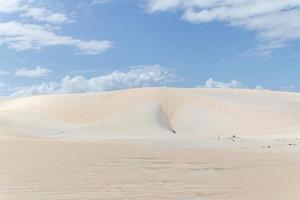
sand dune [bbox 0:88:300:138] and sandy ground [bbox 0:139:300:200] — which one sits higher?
sand dune [bbox 0:88:300:138]

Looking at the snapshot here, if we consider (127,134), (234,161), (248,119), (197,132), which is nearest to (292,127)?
(248,119)

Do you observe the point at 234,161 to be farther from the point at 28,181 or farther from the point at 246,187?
the point at 28,181

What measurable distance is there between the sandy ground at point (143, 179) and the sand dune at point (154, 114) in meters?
28.1

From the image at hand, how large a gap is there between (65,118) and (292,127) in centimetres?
2368

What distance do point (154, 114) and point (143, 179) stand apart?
137 ft

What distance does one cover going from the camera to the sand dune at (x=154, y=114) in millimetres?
50722

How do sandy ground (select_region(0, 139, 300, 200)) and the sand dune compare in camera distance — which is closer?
sandy ground (select_region(0, 139, 300, 200))

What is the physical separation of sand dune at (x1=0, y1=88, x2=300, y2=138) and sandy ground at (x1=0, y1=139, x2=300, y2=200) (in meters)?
28.1

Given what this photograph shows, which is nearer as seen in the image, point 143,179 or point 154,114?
point 143,179

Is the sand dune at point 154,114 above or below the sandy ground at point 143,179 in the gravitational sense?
above

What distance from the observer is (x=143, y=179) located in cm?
1336

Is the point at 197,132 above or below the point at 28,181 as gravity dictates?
above

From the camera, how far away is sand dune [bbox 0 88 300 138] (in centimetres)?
5072

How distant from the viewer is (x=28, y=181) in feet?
40.7
